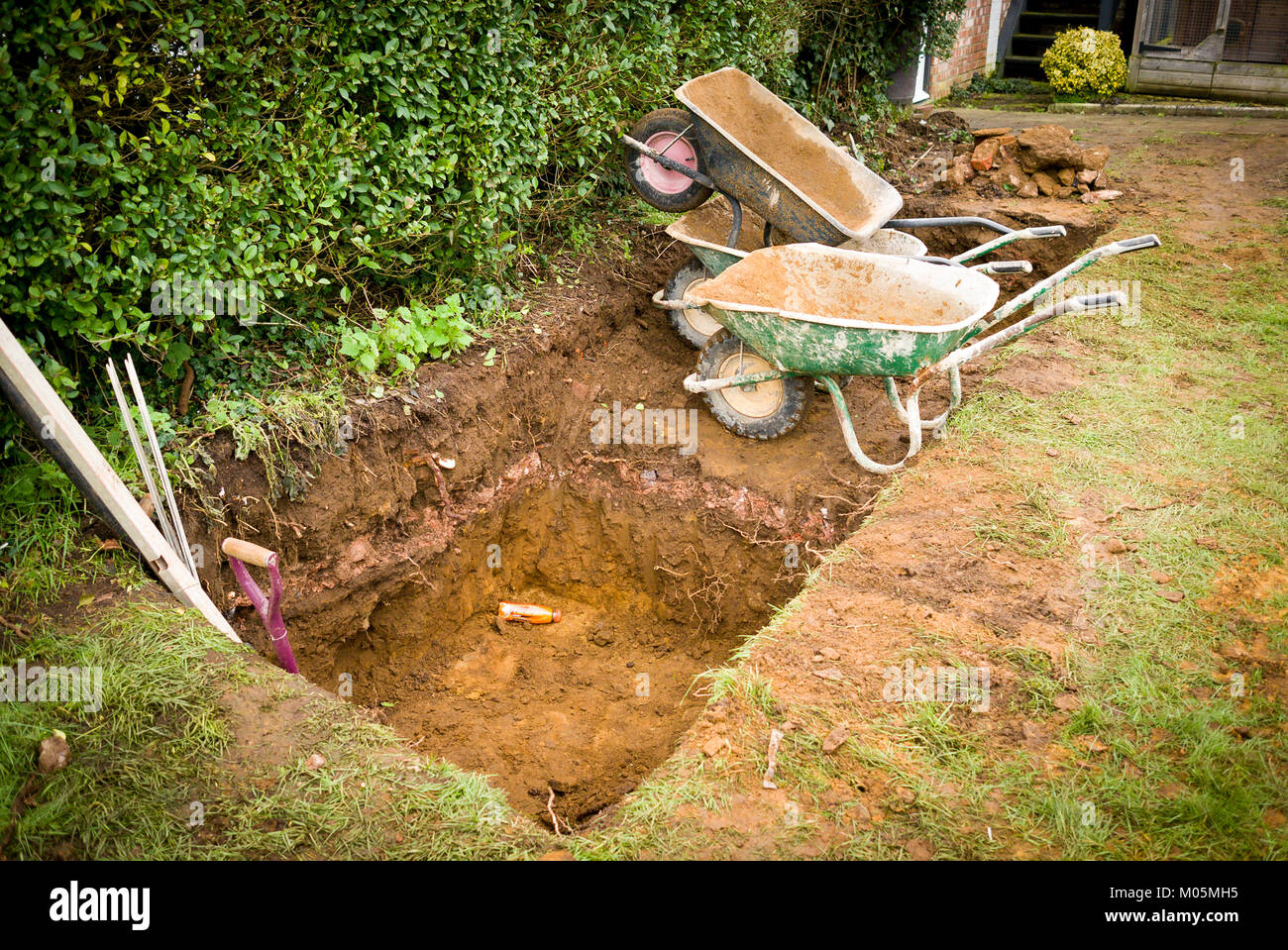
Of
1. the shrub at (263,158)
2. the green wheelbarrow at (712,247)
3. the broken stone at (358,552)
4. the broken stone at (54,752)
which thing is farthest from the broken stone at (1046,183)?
the broken stone at (54,752)

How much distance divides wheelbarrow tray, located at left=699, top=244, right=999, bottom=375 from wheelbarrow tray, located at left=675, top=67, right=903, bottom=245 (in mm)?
370

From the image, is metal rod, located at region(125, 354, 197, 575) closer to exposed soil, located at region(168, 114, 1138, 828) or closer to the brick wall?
exposed soil, located at region(168, 114, 1138, 828)

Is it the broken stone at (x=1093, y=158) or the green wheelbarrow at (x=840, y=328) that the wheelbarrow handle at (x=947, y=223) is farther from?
the broken stone at (x=1093, y=158)

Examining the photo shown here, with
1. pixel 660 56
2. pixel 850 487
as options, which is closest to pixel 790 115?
pixel 660 56

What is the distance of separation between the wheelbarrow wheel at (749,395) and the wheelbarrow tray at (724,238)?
0.47 metres

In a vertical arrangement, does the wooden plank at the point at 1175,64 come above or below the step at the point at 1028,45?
below

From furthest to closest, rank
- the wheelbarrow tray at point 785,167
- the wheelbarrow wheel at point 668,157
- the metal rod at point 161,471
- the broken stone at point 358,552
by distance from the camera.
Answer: the wheelbarrow wheel at point 668,157, the wheelbarrow tray at point 785,167, the broken stone at point 358,552, the metal rod at point 161,471

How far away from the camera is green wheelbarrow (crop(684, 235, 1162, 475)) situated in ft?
13.8

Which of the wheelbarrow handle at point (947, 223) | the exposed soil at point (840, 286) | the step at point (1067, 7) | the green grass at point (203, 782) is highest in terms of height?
the step at point (1067, 7)

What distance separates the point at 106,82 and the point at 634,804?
10.7ft

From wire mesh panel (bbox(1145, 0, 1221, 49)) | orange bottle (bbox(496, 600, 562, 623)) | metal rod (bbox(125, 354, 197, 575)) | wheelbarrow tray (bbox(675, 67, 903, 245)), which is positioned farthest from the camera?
wire mesh panel (bbox(1145, 0, 1221, 49))

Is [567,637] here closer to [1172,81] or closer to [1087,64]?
Result: [1087,64]

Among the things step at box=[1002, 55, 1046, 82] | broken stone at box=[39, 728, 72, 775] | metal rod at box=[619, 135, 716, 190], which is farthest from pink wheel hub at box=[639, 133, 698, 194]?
step at box=[1002, 55, 1046, 82]

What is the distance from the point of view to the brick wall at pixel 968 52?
11891 mm
